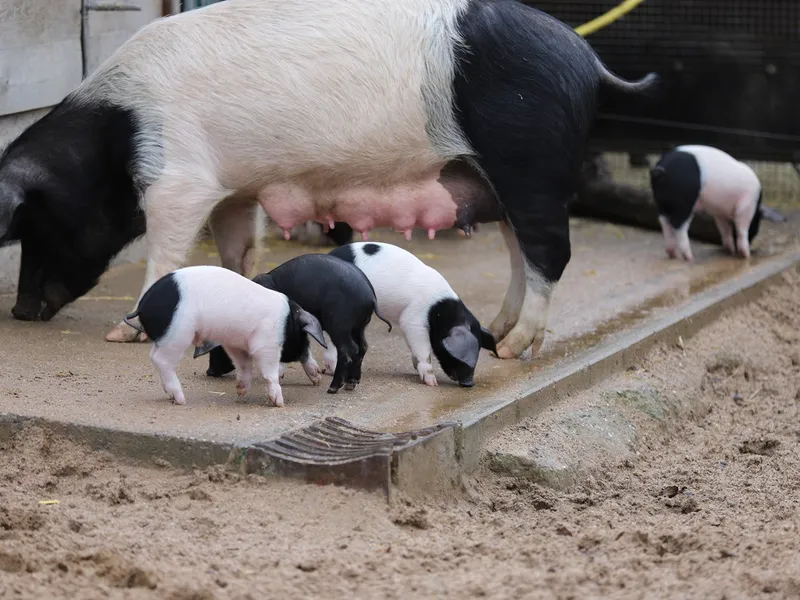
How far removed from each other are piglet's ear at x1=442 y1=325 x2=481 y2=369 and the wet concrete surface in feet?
0.39

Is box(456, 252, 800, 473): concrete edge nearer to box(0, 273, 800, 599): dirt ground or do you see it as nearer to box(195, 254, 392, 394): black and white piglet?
box(0, 273, 800, 599): dirt ground

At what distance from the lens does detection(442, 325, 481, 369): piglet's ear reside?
15.6 feet

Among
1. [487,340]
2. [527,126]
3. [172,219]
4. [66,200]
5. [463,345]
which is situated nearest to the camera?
[463,345]

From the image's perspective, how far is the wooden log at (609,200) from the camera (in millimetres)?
9289

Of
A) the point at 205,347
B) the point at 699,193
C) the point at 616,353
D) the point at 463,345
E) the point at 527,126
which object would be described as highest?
the point at 527,126

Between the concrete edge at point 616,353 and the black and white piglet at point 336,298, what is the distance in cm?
55

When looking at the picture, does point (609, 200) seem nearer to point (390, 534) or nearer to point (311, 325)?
point (311, 325)

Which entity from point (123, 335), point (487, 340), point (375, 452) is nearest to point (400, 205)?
point (487, 340)

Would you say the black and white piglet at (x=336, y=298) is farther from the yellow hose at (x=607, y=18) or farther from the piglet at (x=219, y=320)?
the yellow hose at (x=607, y=18)

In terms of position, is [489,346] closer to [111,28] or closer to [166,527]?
[166,527]

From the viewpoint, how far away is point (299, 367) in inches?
203

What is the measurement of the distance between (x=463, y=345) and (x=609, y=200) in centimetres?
489

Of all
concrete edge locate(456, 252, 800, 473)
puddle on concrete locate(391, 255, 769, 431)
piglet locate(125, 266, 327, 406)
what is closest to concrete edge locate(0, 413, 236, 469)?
piglet locate(125, 266, 327, 406)

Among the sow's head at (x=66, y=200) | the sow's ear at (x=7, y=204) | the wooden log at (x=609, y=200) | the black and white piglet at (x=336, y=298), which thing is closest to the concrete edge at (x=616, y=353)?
the black and white piglet at (x=336, y=298)
